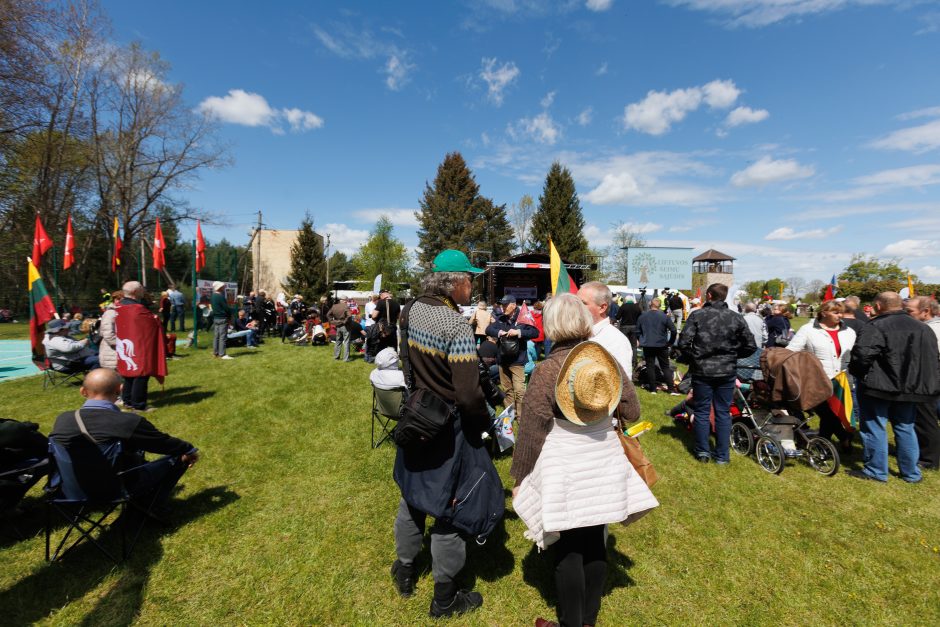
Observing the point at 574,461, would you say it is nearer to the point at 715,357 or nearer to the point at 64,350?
the point at 715,357

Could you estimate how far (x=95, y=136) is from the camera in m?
20.8

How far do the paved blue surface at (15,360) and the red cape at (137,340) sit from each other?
5.02m

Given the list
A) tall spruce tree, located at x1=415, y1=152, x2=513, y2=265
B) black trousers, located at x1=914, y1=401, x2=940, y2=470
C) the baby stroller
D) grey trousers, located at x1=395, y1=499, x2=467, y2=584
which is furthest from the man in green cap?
tall spruce tree, located at x1=415, y1=152, x2=513, y2=265

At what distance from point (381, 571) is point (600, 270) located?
38.7m

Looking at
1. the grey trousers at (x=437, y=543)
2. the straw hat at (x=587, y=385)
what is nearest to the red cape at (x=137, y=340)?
the grey trousers at (x=437, y=543)

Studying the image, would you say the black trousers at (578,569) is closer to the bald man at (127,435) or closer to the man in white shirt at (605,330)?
the man in white shirt at (605,330)

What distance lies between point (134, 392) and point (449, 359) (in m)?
6.15

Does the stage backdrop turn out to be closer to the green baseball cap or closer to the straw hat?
the green baseball cap

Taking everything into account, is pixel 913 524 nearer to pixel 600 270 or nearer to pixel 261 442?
pixel 261 442

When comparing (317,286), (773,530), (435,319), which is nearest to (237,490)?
(435,319)

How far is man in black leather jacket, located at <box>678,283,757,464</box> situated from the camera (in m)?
4.27

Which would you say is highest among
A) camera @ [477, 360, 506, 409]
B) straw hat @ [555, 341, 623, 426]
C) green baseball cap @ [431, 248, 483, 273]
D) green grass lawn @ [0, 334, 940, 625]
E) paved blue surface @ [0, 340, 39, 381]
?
green baseball cap @ [431, 248, 483, 273]

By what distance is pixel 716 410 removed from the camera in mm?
4484

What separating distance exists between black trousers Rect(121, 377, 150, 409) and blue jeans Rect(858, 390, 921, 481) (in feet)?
30.1
